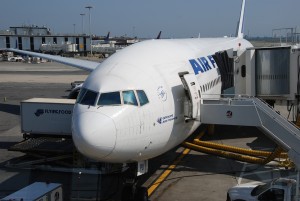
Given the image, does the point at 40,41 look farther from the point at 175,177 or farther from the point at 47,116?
the point at 175,177

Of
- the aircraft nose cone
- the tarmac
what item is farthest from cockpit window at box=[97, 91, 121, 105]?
the tarmac

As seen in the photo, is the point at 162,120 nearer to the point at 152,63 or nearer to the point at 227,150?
the point at 152,63

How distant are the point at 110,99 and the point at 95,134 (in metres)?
1.24

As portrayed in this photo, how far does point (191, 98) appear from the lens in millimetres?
12914

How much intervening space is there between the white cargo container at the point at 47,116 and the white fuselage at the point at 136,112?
503 cm

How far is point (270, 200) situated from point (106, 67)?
5825 mm

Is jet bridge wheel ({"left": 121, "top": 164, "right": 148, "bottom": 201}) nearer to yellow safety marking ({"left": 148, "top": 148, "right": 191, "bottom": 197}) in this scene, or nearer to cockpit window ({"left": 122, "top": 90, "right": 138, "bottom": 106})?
yellow safety marking ({"left": 148, "top": 148, "right": 191, "bottom": 197})

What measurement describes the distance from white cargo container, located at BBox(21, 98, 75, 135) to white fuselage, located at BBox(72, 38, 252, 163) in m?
5.03

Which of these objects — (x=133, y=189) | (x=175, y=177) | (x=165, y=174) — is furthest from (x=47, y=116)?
(x=133, y=189)

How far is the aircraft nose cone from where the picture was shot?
10.1 m

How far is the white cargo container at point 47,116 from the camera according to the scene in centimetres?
1755

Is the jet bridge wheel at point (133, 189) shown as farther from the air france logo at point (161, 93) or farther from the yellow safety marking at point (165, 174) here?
the air france logo at point (161, 93)

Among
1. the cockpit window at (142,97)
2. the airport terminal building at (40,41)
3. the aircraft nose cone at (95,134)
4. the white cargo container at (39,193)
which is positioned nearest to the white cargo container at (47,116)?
the white cargo container at (39,193)

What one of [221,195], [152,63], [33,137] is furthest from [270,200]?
[33,137]
